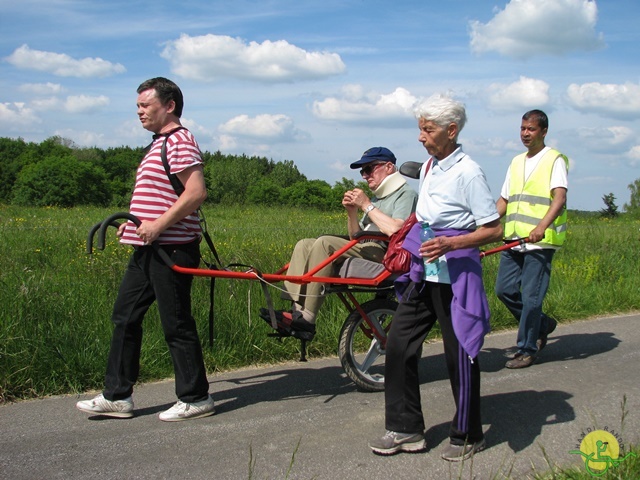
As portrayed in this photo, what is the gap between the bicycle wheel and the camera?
5.64 m

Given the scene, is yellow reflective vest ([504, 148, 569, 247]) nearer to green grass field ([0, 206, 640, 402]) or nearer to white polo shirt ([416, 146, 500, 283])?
green grass field ([0, 206, 640, 402])

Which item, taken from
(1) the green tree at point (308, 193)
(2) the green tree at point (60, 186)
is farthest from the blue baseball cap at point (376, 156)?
(1) the green tree at point (308, 193)

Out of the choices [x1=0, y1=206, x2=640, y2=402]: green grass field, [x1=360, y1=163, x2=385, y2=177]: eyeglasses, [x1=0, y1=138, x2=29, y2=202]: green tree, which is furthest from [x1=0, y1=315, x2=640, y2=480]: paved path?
[x1=0, y1=138, x2=29, y2=202]: green tree

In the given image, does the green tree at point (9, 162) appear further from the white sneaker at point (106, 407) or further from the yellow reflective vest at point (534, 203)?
the white sneaker at point (106, 407)

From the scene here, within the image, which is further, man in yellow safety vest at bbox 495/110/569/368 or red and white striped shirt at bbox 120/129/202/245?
man in yellow safety vest at bbox 495/110/569/368

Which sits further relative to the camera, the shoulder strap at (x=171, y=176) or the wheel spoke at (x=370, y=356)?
the wheel spoke at (x=370, y=356)

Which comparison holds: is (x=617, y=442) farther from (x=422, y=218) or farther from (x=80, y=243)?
(x=80, y=243)

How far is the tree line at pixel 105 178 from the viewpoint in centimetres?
5606

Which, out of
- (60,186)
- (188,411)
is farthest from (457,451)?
(60,186)

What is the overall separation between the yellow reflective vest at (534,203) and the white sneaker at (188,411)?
10.6ft

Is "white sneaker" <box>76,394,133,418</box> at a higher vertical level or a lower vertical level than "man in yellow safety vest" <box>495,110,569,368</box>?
lower

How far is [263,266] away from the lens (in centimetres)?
873

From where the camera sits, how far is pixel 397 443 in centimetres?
430

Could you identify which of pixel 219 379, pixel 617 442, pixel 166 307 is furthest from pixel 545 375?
pixel 166 307
